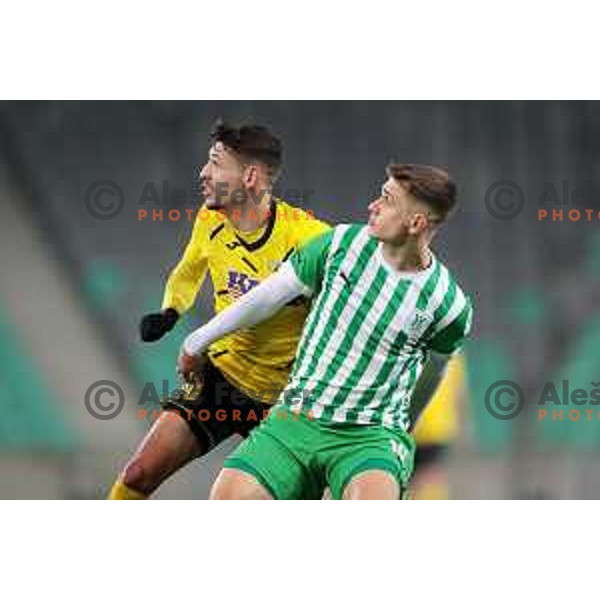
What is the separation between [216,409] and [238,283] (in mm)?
496

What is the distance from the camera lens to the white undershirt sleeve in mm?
4367

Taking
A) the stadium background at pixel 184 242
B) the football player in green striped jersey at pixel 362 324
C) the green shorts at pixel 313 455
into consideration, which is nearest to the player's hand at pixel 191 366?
the football player in green striped jersey at pixel 362 324

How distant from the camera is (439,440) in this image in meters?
5.02

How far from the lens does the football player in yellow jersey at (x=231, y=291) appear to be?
4.73m

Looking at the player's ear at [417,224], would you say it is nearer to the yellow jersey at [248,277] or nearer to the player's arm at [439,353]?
the player's arm at [439,353]

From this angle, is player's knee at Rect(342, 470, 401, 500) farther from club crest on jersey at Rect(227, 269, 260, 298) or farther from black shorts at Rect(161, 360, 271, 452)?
club crest on jersey at Rect(227, 269, 260, 298)

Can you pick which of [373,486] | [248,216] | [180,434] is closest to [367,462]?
[373,486]

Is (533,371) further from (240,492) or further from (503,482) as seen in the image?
(240,492)

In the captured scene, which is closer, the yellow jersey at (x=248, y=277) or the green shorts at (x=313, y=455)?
the green shorts at (x=313, y=455)

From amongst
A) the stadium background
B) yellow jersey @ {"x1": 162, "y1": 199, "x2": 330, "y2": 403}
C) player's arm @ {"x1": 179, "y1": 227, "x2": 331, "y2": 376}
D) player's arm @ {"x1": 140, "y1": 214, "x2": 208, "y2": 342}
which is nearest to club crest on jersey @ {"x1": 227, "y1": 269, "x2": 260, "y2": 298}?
yellow jersey @ {"x1": 162, "y1": 199, "x2": 330, "y2": 403}

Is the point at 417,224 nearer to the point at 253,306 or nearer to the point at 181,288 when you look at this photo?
the point at 253,306

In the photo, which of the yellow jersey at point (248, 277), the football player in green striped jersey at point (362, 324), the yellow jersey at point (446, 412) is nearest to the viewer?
the football player in green striped jersey at point (362, 324)

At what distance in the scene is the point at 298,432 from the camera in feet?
13.8

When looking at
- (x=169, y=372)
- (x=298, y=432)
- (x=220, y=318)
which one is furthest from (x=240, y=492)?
(x=169, y=372)
